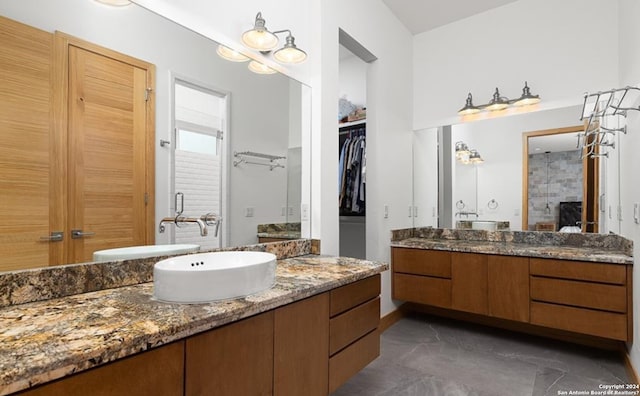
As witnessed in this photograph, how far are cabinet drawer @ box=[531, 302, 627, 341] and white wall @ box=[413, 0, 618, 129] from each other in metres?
1.73

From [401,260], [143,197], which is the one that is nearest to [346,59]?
[401,260]

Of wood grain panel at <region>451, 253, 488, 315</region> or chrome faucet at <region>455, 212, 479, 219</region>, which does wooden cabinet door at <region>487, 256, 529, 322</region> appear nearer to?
wood grain panel at <region>451, 253, 488, 315</region>

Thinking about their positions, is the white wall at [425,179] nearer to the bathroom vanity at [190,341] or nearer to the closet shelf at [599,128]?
the closet shelf at [599,128]

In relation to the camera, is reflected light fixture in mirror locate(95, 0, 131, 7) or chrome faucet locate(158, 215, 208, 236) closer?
reflected light fixture in mirror locate(95, 0, 131, 7)

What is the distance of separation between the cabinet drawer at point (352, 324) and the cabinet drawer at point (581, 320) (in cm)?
151

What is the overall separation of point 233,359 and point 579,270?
8.31 ft

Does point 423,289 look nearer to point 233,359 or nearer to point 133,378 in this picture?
point 233,359

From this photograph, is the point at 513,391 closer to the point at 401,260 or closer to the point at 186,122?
the point at 401,260

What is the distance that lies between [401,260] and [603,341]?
1663 mm

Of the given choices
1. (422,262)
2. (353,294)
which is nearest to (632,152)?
(422,262)

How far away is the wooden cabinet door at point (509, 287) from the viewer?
2641mm

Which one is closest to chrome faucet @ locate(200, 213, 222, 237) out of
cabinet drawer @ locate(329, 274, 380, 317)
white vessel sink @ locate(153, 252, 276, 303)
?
white vessel sink @ locate(153, 252, 276, 303)

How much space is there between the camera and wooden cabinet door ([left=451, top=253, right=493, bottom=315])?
9.32 feet

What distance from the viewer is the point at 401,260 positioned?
3.27 meters
